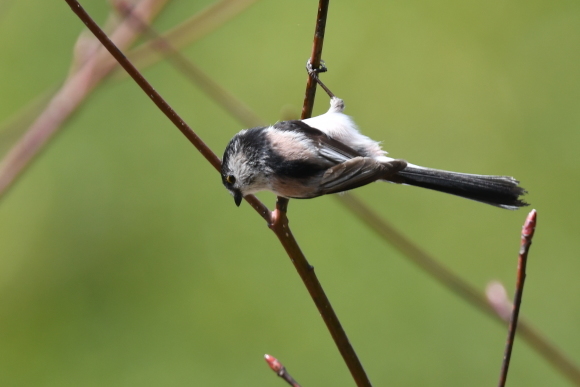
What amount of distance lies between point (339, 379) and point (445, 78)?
184cm

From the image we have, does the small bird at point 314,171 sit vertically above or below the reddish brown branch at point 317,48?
below

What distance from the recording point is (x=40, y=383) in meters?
3.77

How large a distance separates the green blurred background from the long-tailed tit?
1.98 metres

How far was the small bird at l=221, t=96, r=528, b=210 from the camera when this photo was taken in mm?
1420

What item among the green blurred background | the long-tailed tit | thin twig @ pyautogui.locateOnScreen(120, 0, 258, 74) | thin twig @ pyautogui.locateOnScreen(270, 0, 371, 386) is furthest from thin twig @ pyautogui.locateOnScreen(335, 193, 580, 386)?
the green blurred background

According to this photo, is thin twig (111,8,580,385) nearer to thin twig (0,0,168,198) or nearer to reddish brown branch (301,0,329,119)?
thin twig (0,0,168,198)

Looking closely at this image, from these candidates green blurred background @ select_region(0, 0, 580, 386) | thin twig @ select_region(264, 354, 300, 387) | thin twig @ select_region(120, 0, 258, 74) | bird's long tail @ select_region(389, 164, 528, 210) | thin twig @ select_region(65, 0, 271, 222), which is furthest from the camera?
green blurred background @ select_region(0, 0, 580, 386)

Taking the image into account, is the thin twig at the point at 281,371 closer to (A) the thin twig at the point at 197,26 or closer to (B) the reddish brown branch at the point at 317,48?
(B) the reddish brown branch at the point at 317,48

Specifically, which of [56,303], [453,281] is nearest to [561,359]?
[453,281]

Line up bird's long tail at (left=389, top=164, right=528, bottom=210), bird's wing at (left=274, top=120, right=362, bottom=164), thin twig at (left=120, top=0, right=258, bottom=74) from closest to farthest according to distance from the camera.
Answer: bird's long tail at (left=389, top=164, right=528, bottom=210), bird's wing at (left=274, top=120, right=362, bottom=164), thin twig at (left=120, top=0, right=258, bottom=74)

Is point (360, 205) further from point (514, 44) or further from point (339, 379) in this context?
point (514, 44)

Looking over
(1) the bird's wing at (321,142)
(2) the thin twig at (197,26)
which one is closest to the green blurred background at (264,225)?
(2) the thin twig at (197,26)

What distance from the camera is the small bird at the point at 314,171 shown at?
4.66ft

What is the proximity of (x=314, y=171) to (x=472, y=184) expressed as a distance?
1.12 ft
